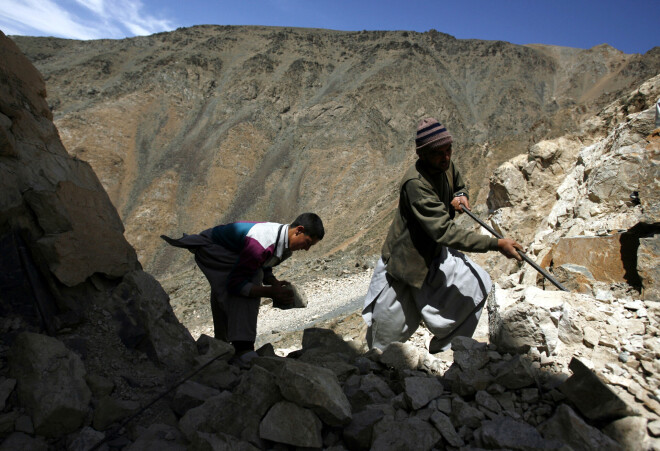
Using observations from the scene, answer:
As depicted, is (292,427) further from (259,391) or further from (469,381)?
(469,381)

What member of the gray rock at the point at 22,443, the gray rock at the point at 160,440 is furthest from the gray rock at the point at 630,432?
the gray rock at the point at 22,443

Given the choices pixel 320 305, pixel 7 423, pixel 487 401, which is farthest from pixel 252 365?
pixel 320 305

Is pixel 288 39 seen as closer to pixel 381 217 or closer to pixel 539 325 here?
pixel 381 217

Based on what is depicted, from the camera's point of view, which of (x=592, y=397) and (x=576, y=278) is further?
(x=576, y=278)

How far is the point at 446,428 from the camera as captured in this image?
5.60 feet

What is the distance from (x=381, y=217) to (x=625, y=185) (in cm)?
1083

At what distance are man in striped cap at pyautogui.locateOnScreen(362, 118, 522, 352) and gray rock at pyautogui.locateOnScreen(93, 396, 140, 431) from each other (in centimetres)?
148

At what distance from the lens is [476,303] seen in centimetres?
264

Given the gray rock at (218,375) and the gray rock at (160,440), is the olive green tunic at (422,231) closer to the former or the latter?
the gray rock at (218,375)

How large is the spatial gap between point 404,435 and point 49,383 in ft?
5.18

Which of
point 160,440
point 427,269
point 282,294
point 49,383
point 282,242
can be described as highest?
point 282,242

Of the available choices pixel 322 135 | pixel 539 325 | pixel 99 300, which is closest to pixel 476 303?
pixel 539 325

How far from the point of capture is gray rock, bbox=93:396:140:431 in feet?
6.35

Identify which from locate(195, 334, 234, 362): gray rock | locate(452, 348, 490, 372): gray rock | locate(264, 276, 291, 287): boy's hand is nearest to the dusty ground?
locate(264, 276, 291, 287): boy's hand
